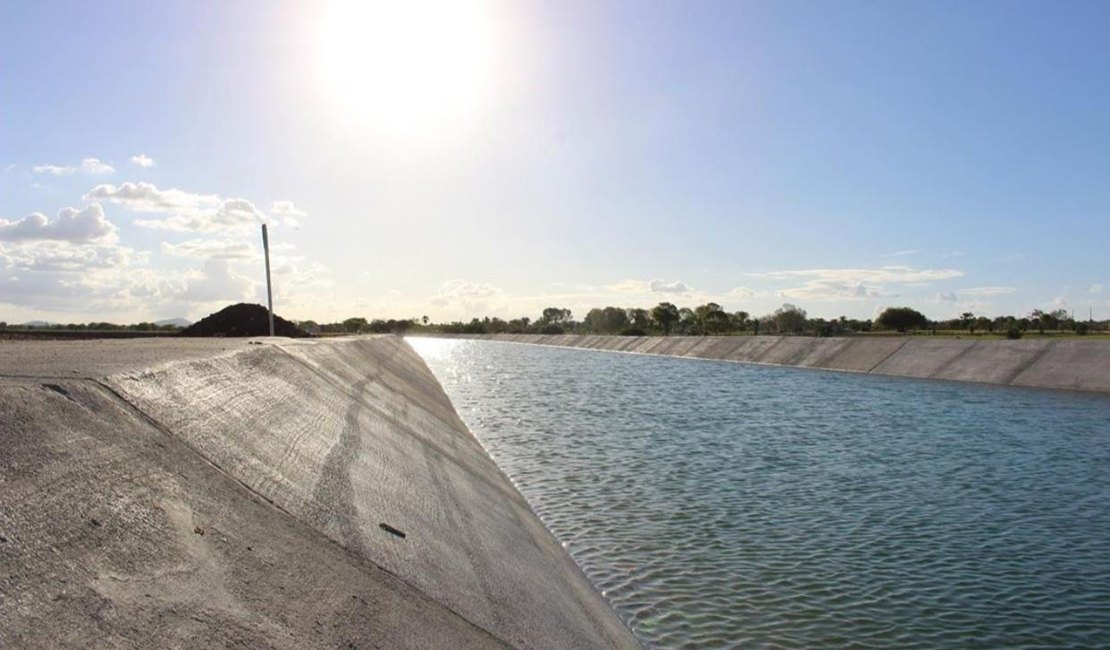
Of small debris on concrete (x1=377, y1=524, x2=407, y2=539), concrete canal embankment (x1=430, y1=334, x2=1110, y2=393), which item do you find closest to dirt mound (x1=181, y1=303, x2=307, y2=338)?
small debris on concrete (x1=377, y1=524, x2=407, y2=539)

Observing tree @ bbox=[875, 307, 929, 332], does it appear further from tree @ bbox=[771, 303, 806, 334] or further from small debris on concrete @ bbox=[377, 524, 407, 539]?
small debris on concrete @ bbox=[377, 524, 407, 539]

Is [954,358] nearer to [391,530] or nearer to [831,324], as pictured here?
[391,530]

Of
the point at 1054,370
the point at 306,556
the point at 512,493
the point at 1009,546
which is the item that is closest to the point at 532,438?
the point at 512,493

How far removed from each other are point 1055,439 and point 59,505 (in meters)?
24.2

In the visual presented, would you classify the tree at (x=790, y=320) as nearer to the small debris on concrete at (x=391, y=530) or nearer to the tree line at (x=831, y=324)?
the tree line at (x=831, y=324)

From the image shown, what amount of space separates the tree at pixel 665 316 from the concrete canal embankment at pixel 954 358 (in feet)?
374

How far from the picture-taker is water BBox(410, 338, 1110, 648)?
26.1ft

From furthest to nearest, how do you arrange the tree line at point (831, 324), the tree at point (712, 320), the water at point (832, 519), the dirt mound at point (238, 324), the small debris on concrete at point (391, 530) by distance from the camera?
1. the tree at point (712, 320)
2. the tree line at point (831, 324)
3. the dirt mound at point (238, 324)
4. the water at point (832, 519)
5. the small debris on concrete at point (391, 530)

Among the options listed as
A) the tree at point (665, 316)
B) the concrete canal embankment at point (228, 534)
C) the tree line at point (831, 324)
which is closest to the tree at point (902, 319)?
the tree line at point (831, 324)

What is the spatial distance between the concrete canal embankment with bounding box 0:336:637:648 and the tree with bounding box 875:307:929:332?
137022 mm

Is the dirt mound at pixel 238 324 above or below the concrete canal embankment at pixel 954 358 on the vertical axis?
above

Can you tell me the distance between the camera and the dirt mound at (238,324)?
1309 inches

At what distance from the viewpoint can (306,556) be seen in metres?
5.04

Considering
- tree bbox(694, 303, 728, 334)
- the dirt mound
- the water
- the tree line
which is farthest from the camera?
tree bbox(694, 303, 728, 334)
